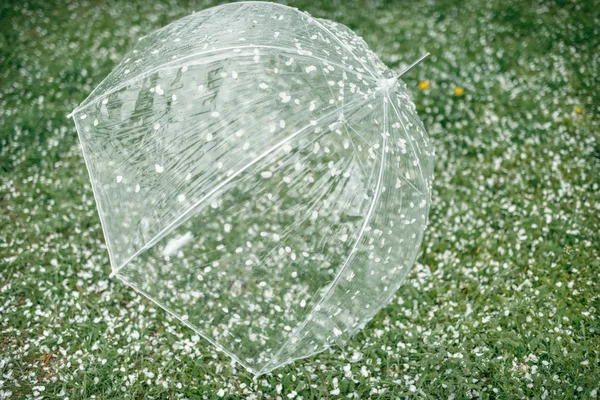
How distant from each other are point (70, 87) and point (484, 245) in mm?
4314

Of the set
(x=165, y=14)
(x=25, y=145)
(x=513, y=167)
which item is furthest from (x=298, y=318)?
(x=165, y=14)

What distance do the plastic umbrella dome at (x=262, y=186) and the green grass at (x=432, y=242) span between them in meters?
0.90

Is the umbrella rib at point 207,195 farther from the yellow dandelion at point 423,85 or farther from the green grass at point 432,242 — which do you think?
the yellow dandelion at point 423,85

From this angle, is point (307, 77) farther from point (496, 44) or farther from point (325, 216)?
point (496, 44)

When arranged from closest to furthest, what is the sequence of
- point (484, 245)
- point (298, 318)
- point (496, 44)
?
point (298, 318) → point (484, 245) → point (496, 44)

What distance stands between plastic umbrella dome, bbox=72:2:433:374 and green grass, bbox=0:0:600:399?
901 millimetres

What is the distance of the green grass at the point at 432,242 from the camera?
3428 millimetres

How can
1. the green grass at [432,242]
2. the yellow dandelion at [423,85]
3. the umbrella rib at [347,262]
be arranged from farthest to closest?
the yellow dandelion at [423,85] < the green grass at [432,242] < the umbrella rib at [347,262]

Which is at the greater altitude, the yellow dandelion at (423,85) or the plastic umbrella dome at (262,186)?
the plastic umbrella dome at (262,186)

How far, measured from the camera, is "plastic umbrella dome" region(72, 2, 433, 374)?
2518 millimetres

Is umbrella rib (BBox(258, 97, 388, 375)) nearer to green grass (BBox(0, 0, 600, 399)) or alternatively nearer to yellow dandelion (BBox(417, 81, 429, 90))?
green grass (BBox(0, 0, 600, 399))

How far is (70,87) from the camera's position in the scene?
5.46 metres

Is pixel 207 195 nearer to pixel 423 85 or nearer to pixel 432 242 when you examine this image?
pixel 432 242

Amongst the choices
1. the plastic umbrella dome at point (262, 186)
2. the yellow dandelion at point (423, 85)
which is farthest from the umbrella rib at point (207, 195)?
the yellow dandelion at point (423, 85)
